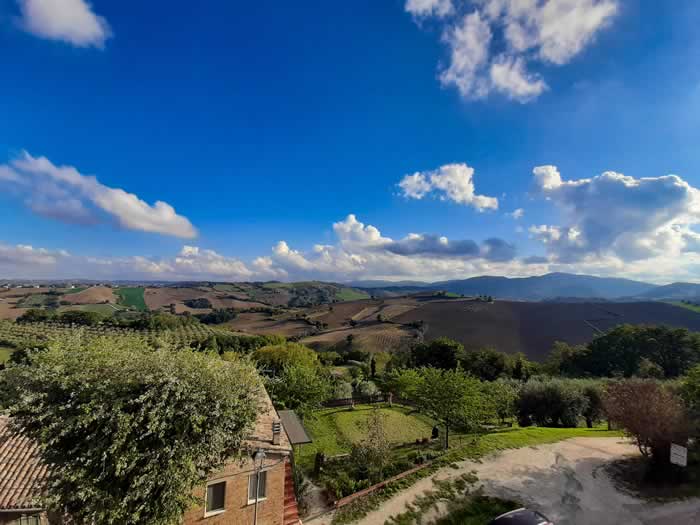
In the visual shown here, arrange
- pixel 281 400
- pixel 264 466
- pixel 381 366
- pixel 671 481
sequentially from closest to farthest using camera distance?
pixel 264 466, pixel 671 481, pixel 281 400, pixel 381 366

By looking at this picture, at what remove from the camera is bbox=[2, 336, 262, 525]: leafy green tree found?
9.08m

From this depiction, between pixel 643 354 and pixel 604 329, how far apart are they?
123 ft

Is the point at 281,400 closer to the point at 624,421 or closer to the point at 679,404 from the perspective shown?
the point at 624,421

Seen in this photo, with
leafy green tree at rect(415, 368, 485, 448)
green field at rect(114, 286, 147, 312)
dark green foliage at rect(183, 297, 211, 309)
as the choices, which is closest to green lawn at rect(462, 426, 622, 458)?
leafy green tree at rect(415, 368, 485, 448)

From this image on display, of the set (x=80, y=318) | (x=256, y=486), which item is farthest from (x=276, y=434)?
(x=80, y=318)

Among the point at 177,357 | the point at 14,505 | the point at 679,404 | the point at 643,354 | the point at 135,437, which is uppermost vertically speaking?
the point at 177,357

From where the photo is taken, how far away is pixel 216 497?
13156mm

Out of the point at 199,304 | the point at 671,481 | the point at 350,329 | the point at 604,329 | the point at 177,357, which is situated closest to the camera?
the point at 177,357

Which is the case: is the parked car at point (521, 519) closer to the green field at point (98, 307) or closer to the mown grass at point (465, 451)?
the mown grass at point (465, 451)

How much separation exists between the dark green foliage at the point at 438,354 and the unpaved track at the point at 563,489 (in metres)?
42.8

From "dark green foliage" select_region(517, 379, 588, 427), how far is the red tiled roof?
41.4 m

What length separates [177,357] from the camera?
429 inches

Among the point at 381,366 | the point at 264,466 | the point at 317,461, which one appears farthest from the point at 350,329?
the point at 264,466

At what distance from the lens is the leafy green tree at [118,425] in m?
9.08
